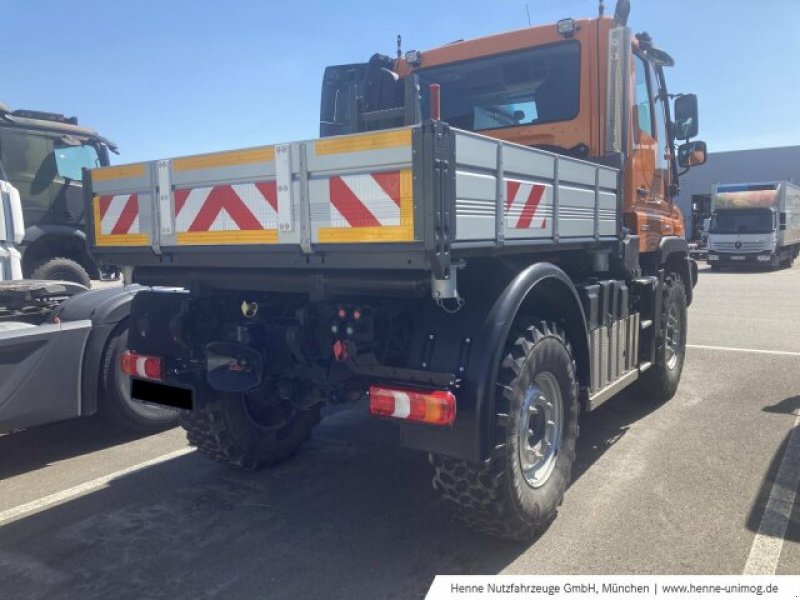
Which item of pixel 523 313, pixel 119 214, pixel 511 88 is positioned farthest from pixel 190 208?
pixel 511 88

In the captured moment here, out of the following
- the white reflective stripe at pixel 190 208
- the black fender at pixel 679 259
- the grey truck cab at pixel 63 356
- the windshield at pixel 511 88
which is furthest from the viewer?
the black fender at pixel 679 259

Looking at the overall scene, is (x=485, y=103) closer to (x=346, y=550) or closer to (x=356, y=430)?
(x=356, y=430)

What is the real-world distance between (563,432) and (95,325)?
3.46 m

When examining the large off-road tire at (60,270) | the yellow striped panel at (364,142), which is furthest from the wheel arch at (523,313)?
the large off-road tire at (60,270)

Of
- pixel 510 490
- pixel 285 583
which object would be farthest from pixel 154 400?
pixel 510 490

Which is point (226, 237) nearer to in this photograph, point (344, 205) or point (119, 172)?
point (344, 205)

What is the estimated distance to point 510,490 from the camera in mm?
3150

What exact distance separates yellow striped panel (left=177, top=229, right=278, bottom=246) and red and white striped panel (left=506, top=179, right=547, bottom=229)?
1146mm

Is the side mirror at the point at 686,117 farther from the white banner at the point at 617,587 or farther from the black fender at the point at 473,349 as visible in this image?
the white banner at the point at 617,587

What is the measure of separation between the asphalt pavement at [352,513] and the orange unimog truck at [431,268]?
0.30 metres

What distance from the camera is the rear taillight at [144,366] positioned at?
12.9 feet

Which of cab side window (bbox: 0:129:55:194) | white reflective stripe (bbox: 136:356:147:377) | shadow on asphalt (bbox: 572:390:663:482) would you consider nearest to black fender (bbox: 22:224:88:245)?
cab side window (bbox: 0:129:55:194)

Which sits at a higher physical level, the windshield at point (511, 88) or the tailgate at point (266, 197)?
the windshield at point (511, 88)

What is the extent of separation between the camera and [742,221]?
76.8 feet
